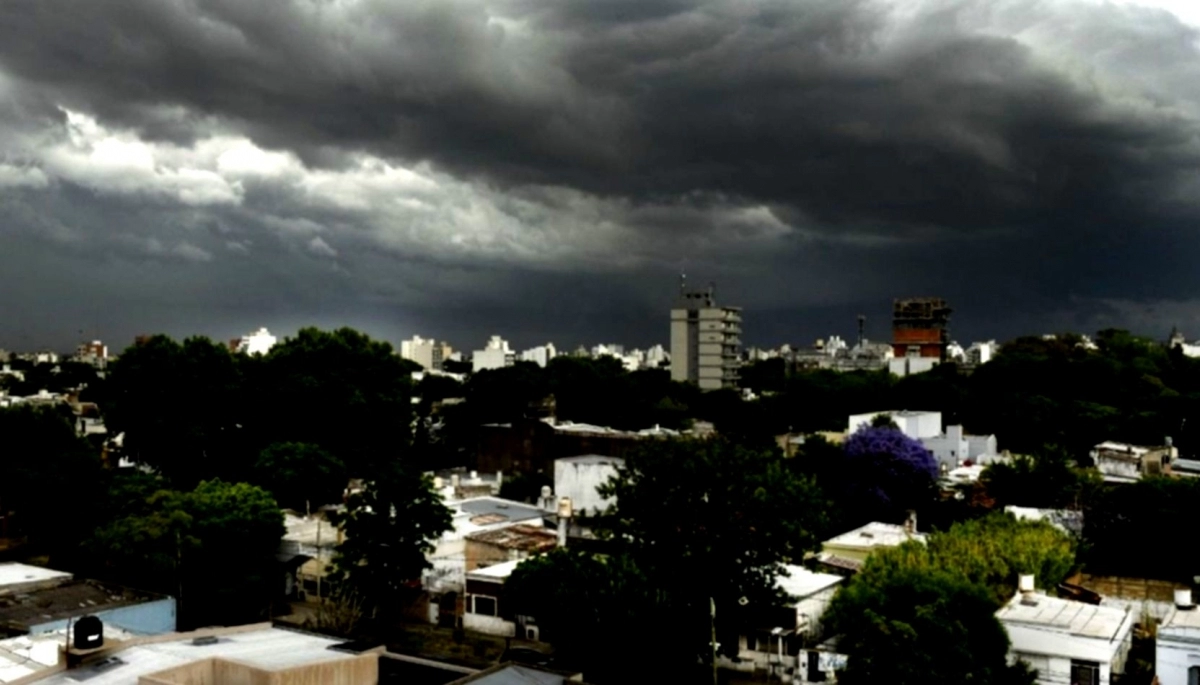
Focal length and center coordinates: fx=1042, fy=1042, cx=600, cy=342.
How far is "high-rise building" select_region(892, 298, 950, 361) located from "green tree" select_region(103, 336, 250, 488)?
78.9m

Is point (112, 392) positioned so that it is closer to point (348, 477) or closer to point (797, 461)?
point (348, 477)

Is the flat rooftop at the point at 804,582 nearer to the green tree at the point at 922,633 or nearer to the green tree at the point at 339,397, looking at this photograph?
the green tree at the point at 922,633

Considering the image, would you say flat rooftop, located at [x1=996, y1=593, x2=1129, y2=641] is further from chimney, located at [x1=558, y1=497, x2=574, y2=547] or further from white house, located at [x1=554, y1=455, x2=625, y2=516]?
white house, located at [x1=554, y1=455, x2=625, y2=516]

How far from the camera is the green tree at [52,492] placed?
25.0 meters

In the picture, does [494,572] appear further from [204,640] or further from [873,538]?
[204,640]

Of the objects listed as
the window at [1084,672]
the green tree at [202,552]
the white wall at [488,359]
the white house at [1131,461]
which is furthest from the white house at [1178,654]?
the white wall at [488,359]

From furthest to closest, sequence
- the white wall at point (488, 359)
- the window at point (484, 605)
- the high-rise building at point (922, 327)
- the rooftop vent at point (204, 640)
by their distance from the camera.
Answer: the white wall at point (488, 359), the high-rise building at point (922, 327), the window at point (484, 605), the rooftop vent at point (204, 640)

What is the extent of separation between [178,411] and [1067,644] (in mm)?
28935

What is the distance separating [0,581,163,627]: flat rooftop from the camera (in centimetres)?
1781

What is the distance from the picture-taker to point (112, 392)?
36.1 meters

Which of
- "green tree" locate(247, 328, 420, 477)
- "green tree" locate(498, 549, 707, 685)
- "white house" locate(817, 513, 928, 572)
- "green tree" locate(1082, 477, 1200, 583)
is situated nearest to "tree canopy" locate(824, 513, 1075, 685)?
"green tree" locate(498, 549, 707, 685)

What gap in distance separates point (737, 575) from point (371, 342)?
2611 cm

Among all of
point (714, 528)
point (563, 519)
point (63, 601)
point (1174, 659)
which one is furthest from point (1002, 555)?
point (63, 601)

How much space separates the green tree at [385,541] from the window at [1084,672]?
12.1 m
